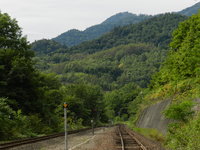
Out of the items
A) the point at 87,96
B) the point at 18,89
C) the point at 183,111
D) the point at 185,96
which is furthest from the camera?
the point at 87,96

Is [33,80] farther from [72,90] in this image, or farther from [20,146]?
[72,90]

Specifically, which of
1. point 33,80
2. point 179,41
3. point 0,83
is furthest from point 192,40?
point 0,83

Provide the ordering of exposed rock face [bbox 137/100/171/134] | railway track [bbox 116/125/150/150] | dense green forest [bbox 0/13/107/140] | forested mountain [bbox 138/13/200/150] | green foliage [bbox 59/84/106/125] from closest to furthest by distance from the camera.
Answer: forested mountain [bbox 138/13/200/150]
railway track [bbox 116/125/150/150]
exposed rock face [bbox 137/100/171/134]
dense green forest [bbox 0/13/107/140]
green foliage [bbox 59/84/106/125]

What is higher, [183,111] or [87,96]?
[183,111]

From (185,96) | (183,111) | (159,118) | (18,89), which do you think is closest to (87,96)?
(18,89)

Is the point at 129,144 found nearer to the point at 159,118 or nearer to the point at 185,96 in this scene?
the point at 185,96

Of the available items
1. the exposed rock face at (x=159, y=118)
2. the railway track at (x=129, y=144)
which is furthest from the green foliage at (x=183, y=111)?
the exposed rock face at (x=159, y=118)

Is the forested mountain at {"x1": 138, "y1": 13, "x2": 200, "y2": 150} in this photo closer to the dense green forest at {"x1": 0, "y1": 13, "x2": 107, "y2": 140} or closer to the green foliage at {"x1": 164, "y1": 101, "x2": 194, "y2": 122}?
the green foliage at {"x1": 164, "y1": 101, "x2": 194, "y2": 122}

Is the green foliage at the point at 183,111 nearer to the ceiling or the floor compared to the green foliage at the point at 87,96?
nearer to the ceiling

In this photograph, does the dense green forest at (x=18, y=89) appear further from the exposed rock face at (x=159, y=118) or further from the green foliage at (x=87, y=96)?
the green foliage at (x=87, y=96)

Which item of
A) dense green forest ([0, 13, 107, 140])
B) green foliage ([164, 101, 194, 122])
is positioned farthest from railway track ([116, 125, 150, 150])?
dense green forest ([0, 13, 107, 140])

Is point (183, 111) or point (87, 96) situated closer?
point (183, 111)

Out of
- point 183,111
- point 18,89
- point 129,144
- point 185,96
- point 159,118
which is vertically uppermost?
point 18,89

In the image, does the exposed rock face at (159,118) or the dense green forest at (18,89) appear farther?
the dense green forest at (18,89)
